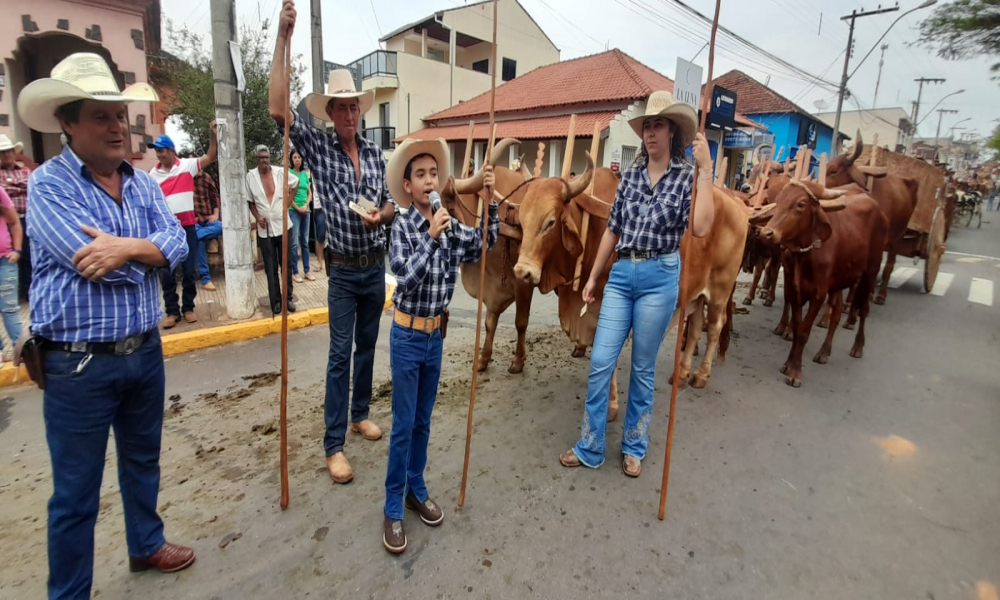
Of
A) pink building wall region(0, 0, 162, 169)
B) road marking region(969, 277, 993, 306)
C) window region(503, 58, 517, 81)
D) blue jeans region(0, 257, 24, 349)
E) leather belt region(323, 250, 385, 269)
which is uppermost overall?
window region(503, 58, 517, 81)

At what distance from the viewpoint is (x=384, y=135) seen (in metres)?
26.9

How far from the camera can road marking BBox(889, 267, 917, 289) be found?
32.6 ft

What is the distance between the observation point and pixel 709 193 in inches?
116

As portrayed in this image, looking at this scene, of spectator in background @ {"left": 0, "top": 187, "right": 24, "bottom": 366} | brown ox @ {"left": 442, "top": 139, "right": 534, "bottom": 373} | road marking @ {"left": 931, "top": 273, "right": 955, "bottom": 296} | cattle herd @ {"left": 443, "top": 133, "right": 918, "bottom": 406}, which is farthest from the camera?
road marking @ {"left": 931, "top": 273, "right": 955, "bottom": 296}

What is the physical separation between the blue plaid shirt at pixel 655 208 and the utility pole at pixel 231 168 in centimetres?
452

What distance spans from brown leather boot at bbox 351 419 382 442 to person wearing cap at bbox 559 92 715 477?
1.27m

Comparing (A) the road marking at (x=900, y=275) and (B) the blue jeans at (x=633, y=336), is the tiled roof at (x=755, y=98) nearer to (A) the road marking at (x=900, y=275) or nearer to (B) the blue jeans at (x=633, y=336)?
(A) the road marking at (x=900, y=275)

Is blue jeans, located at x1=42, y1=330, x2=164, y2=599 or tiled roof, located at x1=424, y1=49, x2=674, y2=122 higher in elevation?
tiled roof, located at x1=424, y1=49, x2=674, y2=122

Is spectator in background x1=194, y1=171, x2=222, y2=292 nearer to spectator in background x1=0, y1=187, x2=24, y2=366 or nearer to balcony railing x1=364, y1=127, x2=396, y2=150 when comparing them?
spectator in background x1=0, y1=187, x2=24, y2=366

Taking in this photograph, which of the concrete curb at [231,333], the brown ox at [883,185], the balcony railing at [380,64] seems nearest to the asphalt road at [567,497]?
the concrete curb at [231,333]

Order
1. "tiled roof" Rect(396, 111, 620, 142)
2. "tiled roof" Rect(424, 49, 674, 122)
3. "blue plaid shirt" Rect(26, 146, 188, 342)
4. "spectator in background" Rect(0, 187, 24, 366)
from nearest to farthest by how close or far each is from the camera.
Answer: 1. "blue plaid shirt" Rect(26, 146, 188, 342)
2. "spectator in background" Rect(0, 187, 24, 366)
3. "tiled roof" Rect(396, 111, 620, 142)
4. "tiled roof" Rect(424, 49, 674, 122)

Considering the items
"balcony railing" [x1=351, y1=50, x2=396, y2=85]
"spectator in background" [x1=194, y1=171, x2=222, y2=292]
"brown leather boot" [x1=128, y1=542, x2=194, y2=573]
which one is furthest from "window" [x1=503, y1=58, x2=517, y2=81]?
"brown leather boot" [x1=128, y1=542, x2=194, y2=573]

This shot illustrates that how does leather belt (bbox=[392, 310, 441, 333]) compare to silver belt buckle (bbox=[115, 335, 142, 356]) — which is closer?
silver belt buckle (bbox=[115, 335, 142, 356])

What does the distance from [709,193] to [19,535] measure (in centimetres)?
401
